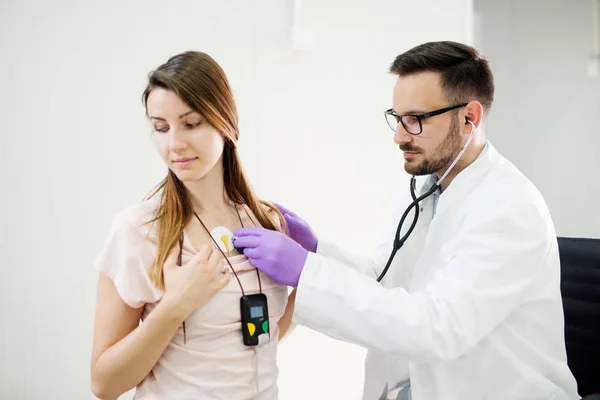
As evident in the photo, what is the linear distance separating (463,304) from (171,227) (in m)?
0.67

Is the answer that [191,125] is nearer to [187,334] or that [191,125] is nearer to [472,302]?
[187,334]

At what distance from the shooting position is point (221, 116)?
4.06ft

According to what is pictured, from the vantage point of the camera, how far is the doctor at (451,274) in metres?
1.24

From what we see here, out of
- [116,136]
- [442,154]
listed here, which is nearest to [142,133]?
[116,136]

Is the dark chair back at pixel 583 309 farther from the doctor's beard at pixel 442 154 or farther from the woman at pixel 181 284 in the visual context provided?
the woman at pixel 181 284

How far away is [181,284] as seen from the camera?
1.11m

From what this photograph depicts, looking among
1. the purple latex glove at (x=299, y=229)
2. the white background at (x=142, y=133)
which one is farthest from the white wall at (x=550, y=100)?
the purple latex glove at (x=299, y=229)

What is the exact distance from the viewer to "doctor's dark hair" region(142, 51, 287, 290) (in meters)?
1.16

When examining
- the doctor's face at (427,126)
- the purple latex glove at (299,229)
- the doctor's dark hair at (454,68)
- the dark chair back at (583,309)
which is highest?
the doctor's dark hair at (454,68)

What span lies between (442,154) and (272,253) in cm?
58

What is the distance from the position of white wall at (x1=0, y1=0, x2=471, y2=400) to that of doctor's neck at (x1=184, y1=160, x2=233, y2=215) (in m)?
0.62

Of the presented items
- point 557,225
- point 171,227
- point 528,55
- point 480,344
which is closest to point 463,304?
point 480,344

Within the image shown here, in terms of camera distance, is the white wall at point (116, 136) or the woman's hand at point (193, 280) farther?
the white wall at point (116, 136)

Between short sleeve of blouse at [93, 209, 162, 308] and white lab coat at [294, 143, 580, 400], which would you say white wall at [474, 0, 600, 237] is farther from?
short sleeve of blouse at [93, 209, 162, 308]
